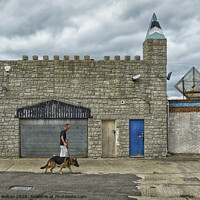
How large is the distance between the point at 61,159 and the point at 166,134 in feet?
18.7

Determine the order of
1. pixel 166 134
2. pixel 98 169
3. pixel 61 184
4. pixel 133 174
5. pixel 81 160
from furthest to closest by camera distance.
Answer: pixel 166 134 → pixel 81 160 → pixel 98 169 → pixel 133 174 → pixel 61 184

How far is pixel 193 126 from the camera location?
13.3m

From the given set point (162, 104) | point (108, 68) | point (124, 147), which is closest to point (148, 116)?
point (162, 104)

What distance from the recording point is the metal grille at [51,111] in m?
12.5

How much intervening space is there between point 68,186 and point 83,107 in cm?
531

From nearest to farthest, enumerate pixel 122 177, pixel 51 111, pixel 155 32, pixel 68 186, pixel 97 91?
pixel 68 186 → pixel 122 177 → pixel 51 111 → pixel 97 91 → pixel 155 32

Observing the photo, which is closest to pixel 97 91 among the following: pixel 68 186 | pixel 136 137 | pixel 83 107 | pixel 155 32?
pixel 83 107

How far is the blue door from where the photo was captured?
12.7 m

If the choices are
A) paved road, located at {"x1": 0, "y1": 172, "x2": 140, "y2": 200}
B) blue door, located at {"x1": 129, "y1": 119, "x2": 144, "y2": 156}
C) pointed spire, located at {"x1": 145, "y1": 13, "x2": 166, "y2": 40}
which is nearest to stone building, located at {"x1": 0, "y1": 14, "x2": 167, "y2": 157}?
blue door, located at {"x1": 129, "y1": 119, "x2": 144, "y2": 156}

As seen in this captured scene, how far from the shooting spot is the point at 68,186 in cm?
778

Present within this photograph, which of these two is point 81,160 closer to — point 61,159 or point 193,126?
point 61,159

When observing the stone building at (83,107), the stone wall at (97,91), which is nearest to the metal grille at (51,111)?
the stone building at (83,107)

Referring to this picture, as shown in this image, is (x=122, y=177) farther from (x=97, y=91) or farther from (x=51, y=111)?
(x=51, y=111)

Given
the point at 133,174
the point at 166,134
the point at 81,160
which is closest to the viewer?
the point at 133,174
